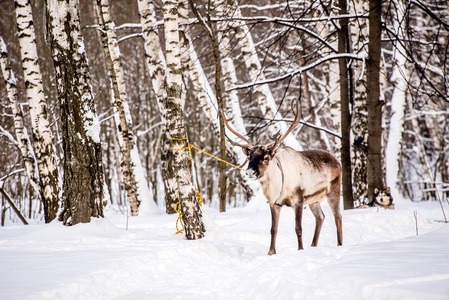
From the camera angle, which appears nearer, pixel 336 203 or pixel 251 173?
pixel 251 173

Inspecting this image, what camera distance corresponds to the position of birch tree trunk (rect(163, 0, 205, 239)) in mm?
4957

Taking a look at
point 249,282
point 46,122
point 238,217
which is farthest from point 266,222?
point 46,122

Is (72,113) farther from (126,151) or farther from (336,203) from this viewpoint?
(126,151)

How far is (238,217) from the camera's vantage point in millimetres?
7133

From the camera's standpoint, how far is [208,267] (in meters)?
4.01

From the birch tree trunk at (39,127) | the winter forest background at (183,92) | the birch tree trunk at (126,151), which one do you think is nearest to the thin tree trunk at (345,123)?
the winter forest background at (183,92)

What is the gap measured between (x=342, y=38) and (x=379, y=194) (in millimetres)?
3445

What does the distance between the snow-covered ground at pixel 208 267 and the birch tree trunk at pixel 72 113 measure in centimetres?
34

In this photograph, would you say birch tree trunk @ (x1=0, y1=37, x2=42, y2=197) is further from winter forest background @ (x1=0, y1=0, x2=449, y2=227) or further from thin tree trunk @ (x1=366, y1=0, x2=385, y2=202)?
thin tree trunk @ (x1=366, y1=0, x2=385, y2=202)

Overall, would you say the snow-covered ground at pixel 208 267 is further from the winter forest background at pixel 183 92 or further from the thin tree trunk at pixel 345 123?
the thin tree trunk at pixel 345 123

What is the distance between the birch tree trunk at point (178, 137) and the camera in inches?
195

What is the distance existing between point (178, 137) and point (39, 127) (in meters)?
3.58

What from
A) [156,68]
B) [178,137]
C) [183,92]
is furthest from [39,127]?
[178,137]

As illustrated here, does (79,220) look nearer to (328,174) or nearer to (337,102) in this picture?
(328,174)
